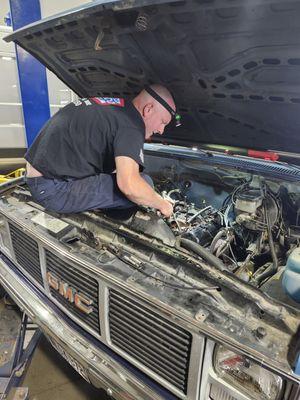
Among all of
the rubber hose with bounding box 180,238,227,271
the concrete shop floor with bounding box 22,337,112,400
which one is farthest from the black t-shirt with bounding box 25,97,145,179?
the concrete shop floor with bounding box 22,337,112,400

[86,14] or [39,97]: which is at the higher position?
[86,14]

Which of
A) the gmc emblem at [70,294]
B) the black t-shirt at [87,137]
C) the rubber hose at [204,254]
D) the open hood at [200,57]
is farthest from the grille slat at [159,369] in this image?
the open hood at [200,57]

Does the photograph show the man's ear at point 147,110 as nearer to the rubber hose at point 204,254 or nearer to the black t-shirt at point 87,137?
the black t-shirt at point 87,137

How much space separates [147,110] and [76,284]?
1077mm

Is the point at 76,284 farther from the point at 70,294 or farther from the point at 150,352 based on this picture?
the point at 150,352

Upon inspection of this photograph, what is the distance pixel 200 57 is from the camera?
4.53 ft

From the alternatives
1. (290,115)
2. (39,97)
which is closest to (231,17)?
(290,115)

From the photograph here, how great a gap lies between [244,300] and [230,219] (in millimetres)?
888

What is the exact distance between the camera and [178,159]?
8.07ft

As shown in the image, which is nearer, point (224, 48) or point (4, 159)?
point (224, 48)

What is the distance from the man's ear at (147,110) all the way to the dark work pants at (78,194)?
0.44 meters

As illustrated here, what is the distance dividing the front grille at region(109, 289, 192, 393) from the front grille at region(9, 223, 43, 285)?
557 mm

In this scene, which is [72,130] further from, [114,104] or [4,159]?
[4,159]

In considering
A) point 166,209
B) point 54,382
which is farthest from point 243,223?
point 54,382
